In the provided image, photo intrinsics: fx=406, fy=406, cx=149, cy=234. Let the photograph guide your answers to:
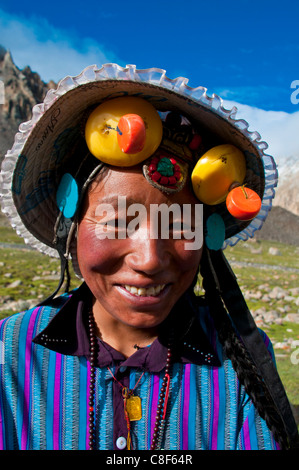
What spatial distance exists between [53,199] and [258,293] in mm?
5888

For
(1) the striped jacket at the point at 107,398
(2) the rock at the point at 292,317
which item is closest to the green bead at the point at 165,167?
(1) the striped jacket at the point at 107,398

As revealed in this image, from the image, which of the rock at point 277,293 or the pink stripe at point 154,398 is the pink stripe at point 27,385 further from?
the rock at point 277,293

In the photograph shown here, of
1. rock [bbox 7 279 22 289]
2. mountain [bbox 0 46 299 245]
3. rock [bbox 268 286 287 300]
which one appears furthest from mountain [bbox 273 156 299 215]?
rock [bbox 7 279 22 289]

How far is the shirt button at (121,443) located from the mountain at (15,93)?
124 ft

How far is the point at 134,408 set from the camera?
67.8 inches

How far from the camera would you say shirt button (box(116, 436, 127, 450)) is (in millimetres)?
1662

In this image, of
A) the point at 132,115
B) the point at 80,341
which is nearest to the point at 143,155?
the point at 132,115

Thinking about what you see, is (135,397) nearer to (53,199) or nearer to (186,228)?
(186,228)

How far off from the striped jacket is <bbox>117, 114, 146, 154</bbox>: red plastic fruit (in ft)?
2.89

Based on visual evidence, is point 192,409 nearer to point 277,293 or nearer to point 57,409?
point 57,409
